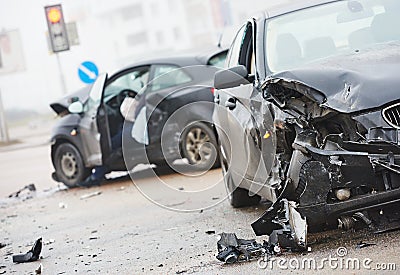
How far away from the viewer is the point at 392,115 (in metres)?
5.59

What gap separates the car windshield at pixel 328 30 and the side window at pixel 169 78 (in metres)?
5.58

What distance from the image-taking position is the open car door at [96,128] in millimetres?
13305

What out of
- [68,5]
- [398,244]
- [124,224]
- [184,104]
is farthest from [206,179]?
[68,5]

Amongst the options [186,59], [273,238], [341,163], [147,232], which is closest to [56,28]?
[186,59]

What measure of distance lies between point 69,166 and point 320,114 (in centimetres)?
875

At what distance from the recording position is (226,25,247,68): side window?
27.5 feet

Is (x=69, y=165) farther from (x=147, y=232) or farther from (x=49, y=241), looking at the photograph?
(x=147, y=232)

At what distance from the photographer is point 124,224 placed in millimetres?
9336

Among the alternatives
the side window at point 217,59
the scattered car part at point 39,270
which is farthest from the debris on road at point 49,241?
the side window at point 217,59

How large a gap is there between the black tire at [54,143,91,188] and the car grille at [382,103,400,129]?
8.92 metres

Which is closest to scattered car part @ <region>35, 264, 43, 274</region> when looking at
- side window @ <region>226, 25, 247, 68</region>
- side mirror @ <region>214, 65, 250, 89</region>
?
side mirror @ <region>214, 65, 250, 89</region>

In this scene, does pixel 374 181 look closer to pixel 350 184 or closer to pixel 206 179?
pixel 350 184

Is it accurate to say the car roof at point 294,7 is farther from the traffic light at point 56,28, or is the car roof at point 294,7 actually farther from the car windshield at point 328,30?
the traffic light at point 56,28

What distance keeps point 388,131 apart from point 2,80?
185 feet
